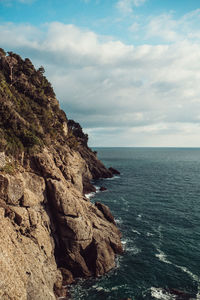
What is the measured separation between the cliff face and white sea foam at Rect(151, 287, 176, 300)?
8441mm

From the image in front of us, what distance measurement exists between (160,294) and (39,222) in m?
22.7

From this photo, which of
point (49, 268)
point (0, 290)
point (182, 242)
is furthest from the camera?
point (182, 242)

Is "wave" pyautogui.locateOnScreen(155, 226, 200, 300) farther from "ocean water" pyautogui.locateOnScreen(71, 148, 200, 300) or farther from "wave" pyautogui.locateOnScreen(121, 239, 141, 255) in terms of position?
"wave" pyautogui.locateOnScreen(121, 239, 141, 255)

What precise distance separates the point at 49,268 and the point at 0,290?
11.0 metres

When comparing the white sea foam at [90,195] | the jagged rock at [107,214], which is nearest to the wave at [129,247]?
the jagged rock at [107,214]

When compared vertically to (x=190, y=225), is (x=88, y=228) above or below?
above

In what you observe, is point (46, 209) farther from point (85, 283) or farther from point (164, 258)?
point (164, 258)

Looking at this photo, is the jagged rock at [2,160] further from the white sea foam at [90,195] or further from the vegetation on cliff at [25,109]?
the white sea foam at [90,195]

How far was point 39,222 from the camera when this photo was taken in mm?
29781

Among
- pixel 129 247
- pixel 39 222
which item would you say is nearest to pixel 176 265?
pixel 129 247

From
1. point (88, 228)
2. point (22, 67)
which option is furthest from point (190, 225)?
point (22, 67)

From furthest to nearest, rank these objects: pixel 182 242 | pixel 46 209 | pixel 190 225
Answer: pixel 190 225 → pixel 182 242 → pixel 46 209

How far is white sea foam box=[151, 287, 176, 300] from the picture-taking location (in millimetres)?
28047

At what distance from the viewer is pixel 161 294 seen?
28750mm
